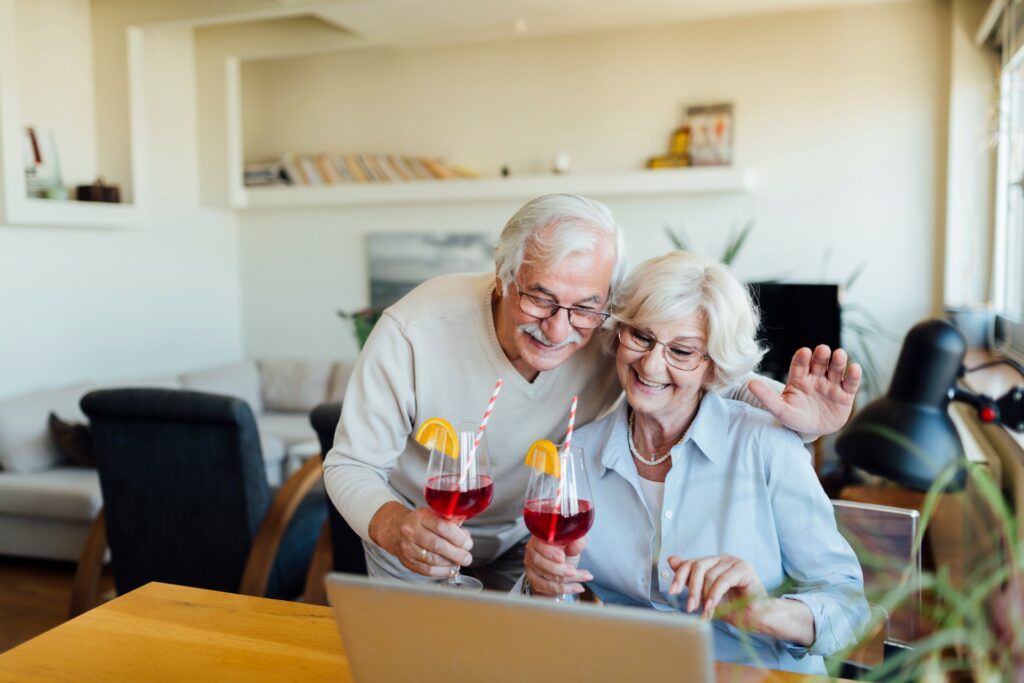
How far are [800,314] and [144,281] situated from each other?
387 cm

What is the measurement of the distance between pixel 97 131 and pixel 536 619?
214 inches

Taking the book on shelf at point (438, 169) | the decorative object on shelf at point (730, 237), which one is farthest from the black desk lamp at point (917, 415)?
the book on shelf at point (438, 169)

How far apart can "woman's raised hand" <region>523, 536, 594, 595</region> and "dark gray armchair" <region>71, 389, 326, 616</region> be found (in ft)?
5.24

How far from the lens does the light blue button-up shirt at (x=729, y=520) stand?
149 centimetres

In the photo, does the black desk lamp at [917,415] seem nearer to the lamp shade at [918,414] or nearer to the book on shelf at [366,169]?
the lamp shade at [918,414]

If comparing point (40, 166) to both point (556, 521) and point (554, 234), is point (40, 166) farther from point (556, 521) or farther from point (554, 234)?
point (556, 521)

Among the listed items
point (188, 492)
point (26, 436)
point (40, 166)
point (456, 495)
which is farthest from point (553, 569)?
point (40, 166)

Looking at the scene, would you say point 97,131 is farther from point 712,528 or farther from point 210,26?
point 712,528

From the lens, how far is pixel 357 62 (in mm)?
6035

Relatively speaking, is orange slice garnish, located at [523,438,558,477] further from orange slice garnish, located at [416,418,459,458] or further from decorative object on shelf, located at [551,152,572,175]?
decorative object on shelf, located at [551,152,572,175]

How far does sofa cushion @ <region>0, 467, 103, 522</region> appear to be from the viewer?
13.1 feet

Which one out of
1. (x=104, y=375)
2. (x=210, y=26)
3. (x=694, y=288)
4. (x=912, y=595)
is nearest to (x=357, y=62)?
(x=210, y=26)

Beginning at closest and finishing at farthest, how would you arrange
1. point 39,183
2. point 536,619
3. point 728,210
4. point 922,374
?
point 536,619 < point 922,374 < point 39,183 < point 728,210

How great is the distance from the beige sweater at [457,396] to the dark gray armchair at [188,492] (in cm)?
94
